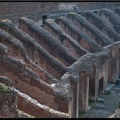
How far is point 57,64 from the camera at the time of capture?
16.4 m

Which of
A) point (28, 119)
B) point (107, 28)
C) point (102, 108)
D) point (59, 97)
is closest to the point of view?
point (28, 119)

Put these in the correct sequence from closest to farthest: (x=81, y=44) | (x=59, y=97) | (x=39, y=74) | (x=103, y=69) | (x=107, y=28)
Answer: (x=59, y=97) → (x=39, y=74) → (x=103, y=69) → (x=81, y=44) → (x=107, y=28)

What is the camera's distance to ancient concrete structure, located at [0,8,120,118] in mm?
13570

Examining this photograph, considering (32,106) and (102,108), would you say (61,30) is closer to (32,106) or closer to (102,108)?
(102,108)

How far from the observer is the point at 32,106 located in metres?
12.0

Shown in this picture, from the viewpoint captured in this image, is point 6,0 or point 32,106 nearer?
point 32,106

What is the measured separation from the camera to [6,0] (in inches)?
715

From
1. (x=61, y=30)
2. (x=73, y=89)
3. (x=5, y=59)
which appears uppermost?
(x=61, y=30)

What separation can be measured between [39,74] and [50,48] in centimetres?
336

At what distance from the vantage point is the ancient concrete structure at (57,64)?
13570mm

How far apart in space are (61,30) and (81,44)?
204 centimetres

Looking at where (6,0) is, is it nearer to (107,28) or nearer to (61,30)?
(61,30)

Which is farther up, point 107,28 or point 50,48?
point 107,28

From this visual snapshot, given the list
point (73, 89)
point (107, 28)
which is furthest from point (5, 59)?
point (107, 28)
